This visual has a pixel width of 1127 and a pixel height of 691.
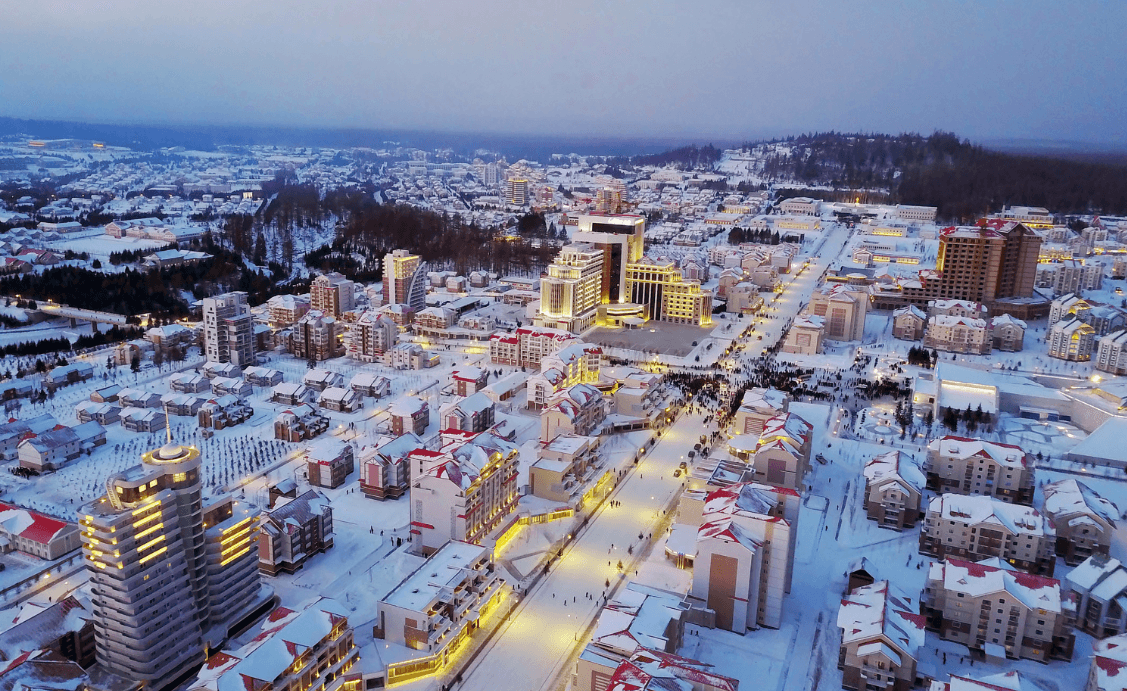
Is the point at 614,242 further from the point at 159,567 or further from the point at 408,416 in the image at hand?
the point at 159,567

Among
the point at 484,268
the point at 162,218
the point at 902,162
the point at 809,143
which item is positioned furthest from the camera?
the point at 809,143

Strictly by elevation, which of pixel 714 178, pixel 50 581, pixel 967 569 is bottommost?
pixel 50 581

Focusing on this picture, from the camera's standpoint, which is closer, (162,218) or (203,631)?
(203,631)

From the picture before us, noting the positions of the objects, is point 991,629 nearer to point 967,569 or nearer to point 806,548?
point 967,569

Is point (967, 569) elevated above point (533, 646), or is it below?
above

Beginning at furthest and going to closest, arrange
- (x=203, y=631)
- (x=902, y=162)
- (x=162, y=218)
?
(x=902, y=162) < (x=162, y=218) < (x=203, y=631)

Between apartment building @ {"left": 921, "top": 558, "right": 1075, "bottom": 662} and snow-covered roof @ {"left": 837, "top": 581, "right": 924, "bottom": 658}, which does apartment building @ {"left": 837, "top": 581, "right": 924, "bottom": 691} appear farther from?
apartment building @ {"left": 921, "top": 558, "right": 1075, "bottom": 662}

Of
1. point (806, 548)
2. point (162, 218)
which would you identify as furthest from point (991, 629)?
point (162, 218)

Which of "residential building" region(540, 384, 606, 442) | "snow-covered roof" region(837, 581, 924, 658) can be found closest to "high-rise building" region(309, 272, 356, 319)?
"residential building" region(540, 384, 606, 442)

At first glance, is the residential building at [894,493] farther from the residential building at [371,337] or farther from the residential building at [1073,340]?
the residential building at [371,337]
